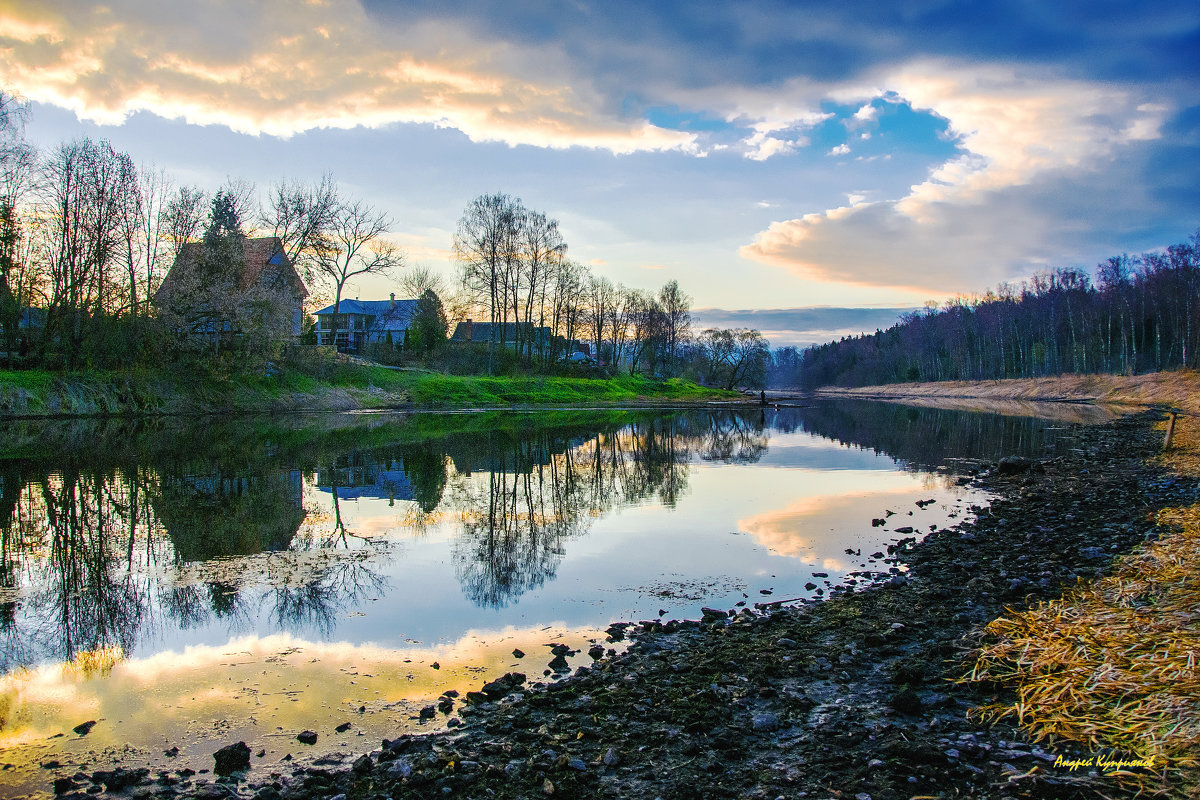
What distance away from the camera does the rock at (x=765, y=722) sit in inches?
192

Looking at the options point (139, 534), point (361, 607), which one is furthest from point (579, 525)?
point (139, 534)

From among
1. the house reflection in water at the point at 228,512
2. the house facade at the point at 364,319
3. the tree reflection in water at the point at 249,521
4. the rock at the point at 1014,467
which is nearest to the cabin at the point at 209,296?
the tree reflection in water at the point at 249,521

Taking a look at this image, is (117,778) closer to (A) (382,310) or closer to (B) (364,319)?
(B) (364,319)

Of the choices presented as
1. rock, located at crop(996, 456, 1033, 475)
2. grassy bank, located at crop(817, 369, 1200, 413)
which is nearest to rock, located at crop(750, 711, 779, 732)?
rock, located at crop(996, 456, 1033, 475)

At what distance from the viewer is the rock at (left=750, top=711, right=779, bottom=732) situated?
192 inches

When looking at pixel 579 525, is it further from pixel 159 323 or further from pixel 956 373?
pixel 956 373

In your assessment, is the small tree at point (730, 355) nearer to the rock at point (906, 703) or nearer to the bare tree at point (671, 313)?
the bare tree at point (671, 313)

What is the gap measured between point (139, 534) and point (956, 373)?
129 meters

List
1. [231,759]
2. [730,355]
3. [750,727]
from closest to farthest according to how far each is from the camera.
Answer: [231,759], [750,727], [730,355]

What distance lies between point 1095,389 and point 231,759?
92.3 m

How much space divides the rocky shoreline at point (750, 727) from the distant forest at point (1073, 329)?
80.0 m

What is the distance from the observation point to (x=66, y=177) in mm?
37688

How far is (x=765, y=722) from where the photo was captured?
4.93 m

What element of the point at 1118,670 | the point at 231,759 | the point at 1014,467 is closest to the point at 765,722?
the point at 1118,670
